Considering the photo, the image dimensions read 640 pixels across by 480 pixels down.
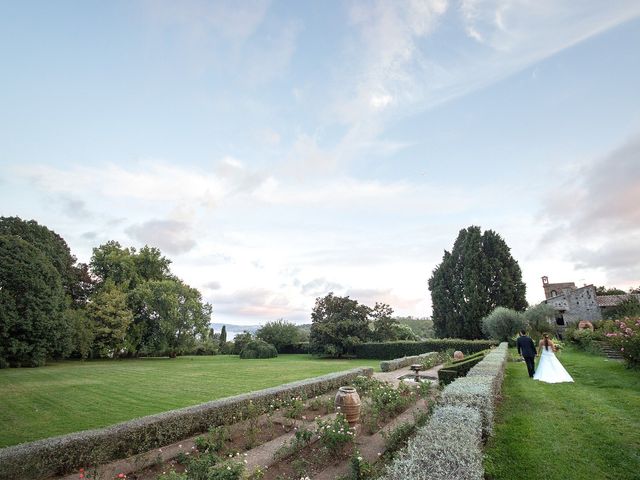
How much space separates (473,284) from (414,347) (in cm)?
1128

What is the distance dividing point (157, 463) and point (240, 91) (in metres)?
10.8

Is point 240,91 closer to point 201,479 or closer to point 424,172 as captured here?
point 424,172

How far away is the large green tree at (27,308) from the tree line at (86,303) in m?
0.05

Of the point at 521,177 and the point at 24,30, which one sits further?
the point at 521,177

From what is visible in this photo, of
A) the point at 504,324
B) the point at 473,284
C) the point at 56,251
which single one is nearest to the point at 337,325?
the point at 504,324

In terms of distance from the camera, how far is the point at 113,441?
19.3 ft

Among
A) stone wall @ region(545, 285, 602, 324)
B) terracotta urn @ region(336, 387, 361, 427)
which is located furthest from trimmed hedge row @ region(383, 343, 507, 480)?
stone wall @ region(545, 285, 602, 324)

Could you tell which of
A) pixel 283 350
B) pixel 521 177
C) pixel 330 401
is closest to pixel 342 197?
pixel 521 177

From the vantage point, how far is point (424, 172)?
12.4m

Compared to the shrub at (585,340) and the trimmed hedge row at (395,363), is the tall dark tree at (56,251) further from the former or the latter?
the shrub at (585,340)

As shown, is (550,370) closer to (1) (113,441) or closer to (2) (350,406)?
(2) (350,406)

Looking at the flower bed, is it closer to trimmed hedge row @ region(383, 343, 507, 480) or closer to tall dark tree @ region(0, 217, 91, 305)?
trimmed hedge row @ region(383, 343, 507, 480)

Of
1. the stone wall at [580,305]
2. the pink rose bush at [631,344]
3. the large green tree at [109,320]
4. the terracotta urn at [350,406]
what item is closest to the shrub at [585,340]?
the pink rose bush at [631,344]

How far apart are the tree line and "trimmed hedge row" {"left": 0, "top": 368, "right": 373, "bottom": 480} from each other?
24662 millimetres
